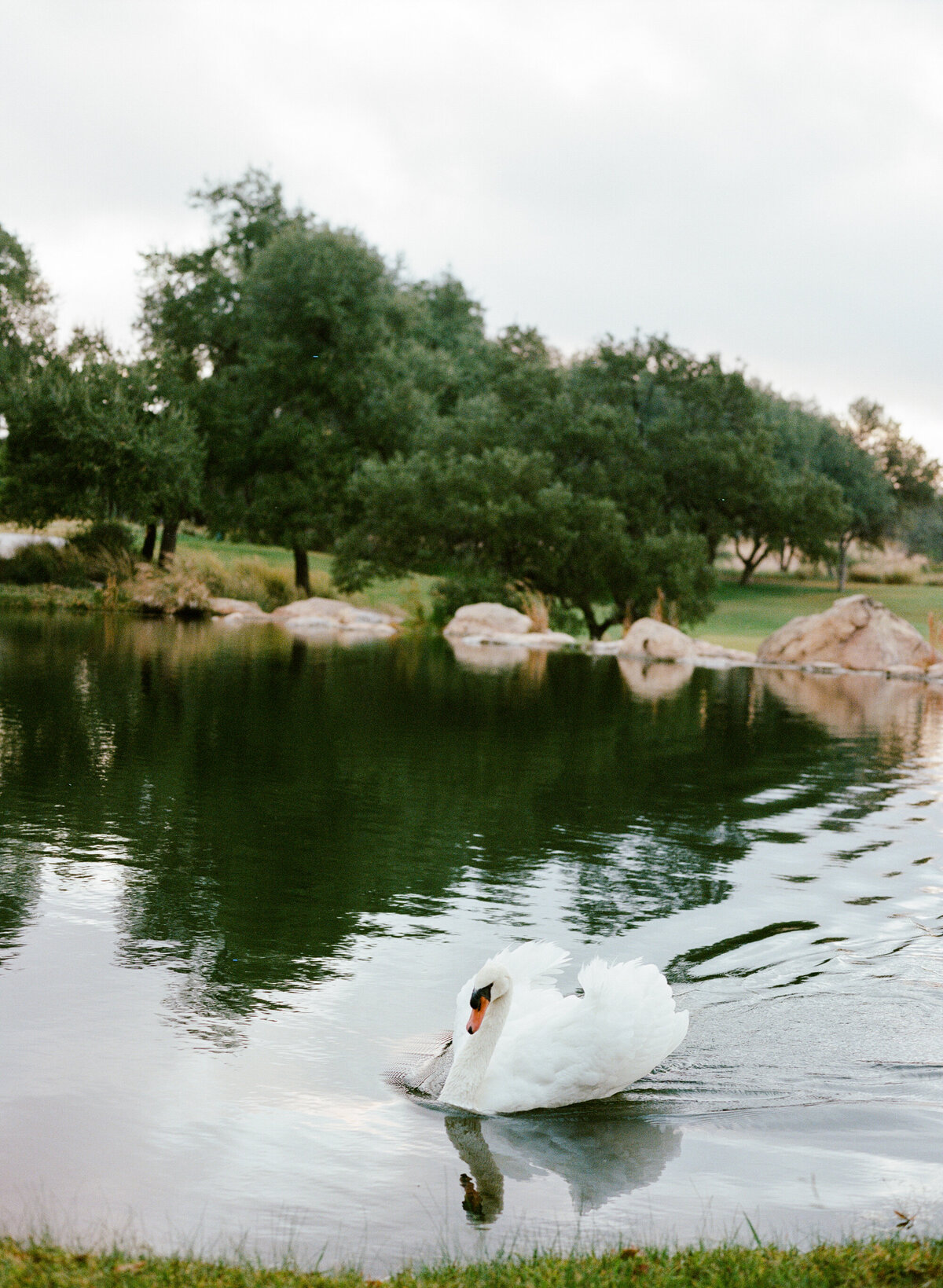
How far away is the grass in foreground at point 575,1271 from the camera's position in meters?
3.66

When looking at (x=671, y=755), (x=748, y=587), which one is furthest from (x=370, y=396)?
(x=671, y=755)

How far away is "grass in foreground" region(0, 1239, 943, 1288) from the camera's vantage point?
12.0 ft

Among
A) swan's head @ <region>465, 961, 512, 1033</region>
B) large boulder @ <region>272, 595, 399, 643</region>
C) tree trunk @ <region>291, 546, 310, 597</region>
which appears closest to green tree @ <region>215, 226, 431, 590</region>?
tree trunk @ <region>291, 546, 310, 597</region>

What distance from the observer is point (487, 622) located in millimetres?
37969

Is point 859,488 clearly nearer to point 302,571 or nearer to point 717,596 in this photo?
point 717,596

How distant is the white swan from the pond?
13 cm

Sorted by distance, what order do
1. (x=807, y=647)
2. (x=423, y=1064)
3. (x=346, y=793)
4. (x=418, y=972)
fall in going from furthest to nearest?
(x=807, y=647) → (x=346, y=793) → (x=418, y=972) → (x=423, y=1064)

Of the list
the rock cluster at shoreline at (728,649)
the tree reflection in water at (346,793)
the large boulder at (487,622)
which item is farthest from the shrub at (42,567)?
the tree reflection in water at (346,793)

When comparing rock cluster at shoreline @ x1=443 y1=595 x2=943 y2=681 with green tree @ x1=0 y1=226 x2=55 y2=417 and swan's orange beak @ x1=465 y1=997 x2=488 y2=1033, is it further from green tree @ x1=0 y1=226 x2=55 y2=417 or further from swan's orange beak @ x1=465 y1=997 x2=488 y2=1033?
swan's orange beak @ x1=465 y1=997 x2=488 y2=1033

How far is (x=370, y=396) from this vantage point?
4444 centimetres

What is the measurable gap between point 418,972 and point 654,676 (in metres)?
21.8

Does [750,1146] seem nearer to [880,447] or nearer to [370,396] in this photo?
[370,396]

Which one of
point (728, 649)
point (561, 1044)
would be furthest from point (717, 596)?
point (561, 1044)

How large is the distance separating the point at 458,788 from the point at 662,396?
100.0 ft
